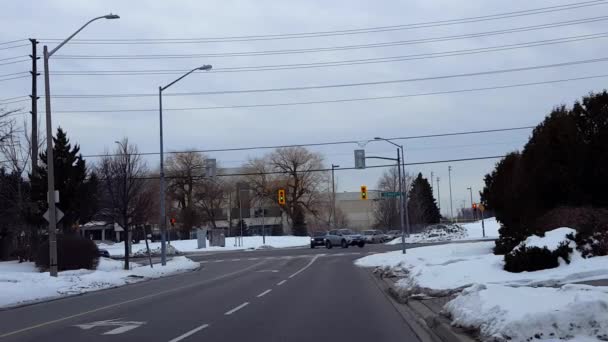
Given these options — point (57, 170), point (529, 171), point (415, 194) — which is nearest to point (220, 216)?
point (415, 194)

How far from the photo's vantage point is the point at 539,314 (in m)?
8.81

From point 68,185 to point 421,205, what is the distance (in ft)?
247

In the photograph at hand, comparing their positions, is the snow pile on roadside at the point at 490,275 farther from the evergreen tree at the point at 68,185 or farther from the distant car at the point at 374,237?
the distant car at the point at 374,237

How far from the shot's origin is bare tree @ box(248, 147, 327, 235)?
104625 millimetres

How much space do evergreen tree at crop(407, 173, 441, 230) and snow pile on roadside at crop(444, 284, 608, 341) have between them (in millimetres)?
91056

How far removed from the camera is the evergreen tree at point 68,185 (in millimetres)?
39312

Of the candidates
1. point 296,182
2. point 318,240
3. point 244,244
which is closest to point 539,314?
point 318,240

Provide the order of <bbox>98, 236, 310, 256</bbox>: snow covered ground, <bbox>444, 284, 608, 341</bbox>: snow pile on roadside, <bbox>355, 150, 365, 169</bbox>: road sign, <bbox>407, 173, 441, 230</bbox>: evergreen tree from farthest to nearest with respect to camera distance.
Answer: <bbox>407, 173, 441, 230</bbox>: evergreen tree, <bbox>98, 236, 310, 256</bbox>: snow covered ground, <bbox>355, 150, 365, 169</bbox>: road sign, <bbox>444, 284, 608, 341</bbox>: snow pile on roadside

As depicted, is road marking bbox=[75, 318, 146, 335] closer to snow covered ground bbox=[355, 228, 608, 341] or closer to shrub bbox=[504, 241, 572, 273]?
snow covered ground bbox=[355, 228, 608, 341]

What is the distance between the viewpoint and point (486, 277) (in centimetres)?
1916

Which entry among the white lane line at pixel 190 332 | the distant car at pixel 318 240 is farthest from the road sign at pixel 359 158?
the white lane line at pixel 190 332

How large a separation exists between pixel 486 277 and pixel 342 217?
10952 cm

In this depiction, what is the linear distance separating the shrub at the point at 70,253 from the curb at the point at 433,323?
71.1 feet

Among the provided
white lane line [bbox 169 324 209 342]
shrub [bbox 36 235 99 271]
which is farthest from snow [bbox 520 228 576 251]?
shrub [bbox 36 235 99 271]
